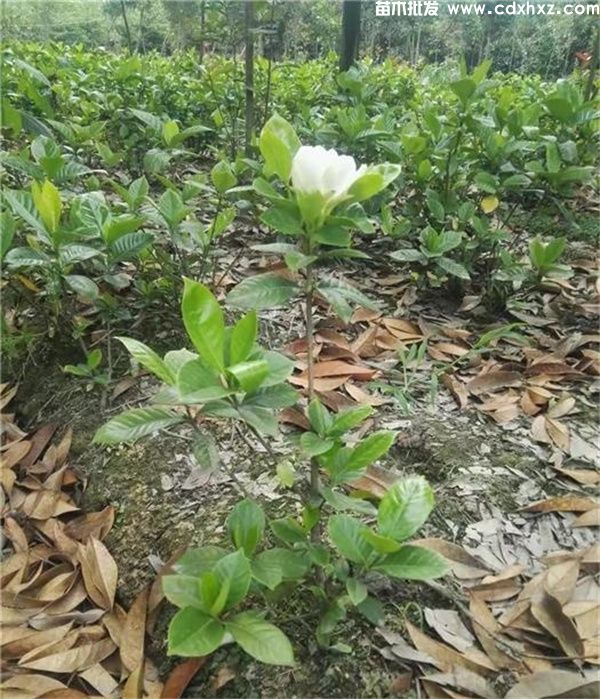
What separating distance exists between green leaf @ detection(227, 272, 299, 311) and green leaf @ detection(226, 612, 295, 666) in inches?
16.7

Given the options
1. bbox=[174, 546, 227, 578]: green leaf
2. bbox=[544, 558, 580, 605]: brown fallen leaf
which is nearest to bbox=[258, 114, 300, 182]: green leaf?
bbox=[174, 546, 227, 578]: green leaf

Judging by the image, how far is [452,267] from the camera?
5.74ft

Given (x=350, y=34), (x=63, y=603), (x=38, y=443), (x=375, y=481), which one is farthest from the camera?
(x=350, y=34)

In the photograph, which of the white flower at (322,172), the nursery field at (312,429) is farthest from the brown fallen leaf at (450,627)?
the white flower at (322,172)

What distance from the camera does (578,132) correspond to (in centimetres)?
208

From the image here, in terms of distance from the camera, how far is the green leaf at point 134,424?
82 cm

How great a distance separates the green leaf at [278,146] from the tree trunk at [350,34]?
13.1ft

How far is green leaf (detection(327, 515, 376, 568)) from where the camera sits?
2.79 ft

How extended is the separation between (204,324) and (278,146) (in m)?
0.27

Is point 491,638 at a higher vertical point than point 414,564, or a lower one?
lower

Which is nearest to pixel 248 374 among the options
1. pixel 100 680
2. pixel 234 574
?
pixel 234 574

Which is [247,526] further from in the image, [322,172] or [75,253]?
[75,253]

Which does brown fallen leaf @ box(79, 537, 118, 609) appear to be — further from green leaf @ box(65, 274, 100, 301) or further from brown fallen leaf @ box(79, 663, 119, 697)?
green leaf @ box(65, 274, 100, 301)

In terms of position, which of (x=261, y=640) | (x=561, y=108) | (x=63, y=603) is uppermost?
(x=561, y=108)
